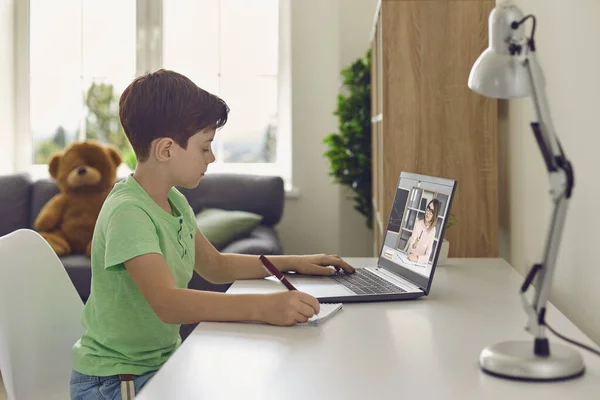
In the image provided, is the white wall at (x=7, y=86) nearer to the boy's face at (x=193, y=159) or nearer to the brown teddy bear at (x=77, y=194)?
the brown teddy bear at (x=77, y=194)

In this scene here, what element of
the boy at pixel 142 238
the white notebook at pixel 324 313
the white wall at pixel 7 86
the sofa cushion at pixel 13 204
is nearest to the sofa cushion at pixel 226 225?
the sofa cushion at pixel 13 204

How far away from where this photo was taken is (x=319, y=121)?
4.27m

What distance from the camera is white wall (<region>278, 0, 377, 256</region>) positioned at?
4.22 metres

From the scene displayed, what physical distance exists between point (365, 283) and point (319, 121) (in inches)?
105

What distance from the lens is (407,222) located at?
5.81ft

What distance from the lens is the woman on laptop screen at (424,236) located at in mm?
1604

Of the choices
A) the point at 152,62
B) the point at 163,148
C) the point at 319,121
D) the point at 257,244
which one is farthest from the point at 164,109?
the point at 152,62

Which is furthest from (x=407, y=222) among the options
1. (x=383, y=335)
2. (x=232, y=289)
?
(x=383, y=335)

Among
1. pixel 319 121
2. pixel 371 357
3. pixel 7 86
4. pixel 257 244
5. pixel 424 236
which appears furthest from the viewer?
pixel 7 86

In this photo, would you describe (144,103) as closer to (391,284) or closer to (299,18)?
(391,284)

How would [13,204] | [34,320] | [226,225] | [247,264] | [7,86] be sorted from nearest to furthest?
[34,320] → [247,264] → [226,225] → [13,204] → [7,86]

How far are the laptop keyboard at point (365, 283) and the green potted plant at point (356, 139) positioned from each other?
6.18 ft

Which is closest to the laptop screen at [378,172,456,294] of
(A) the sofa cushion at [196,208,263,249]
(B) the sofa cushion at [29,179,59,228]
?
(A) the sofa cushion at [196,208,263,249]

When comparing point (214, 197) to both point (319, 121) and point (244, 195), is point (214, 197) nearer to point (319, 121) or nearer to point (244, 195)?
point (244, 195)
